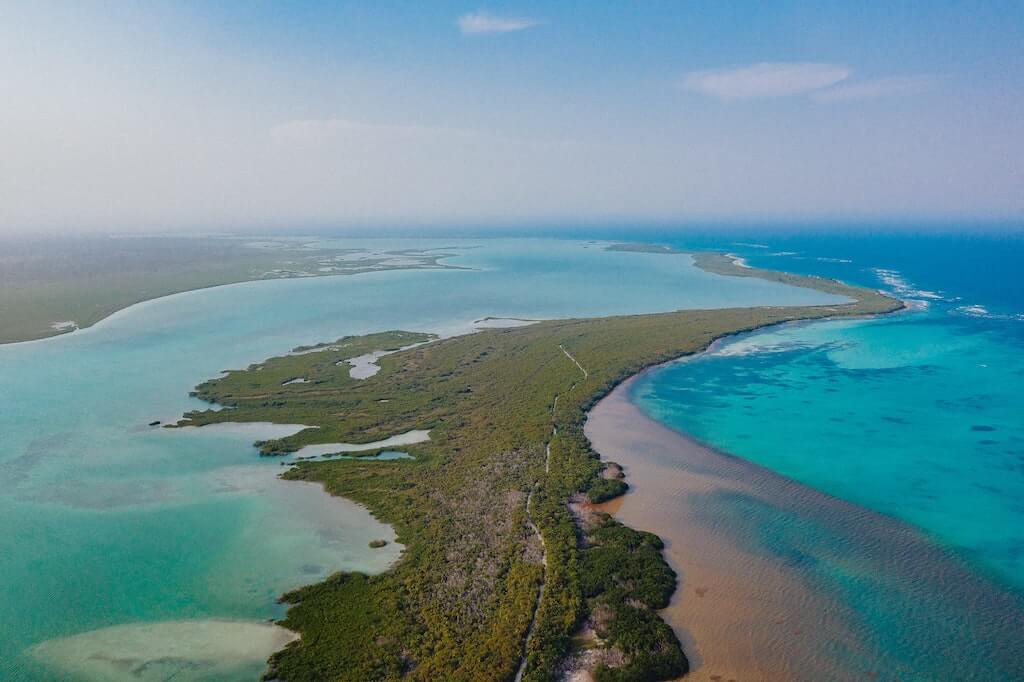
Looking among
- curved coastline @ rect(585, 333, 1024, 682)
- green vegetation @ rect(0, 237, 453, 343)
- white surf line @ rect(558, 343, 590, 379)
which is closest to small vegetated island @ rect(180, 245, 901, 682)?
white surf line @ rect(558, 343, 590, 379)

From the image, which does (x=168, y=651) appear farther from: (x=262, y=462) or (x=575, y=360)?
(x=575, y=360)

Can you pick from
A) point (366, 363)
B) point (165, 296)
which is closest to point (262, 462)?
point (366, 363)

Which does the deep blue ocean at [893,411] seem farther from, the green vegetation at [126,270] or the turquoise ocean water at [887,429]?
the green vegetation at [126,270]

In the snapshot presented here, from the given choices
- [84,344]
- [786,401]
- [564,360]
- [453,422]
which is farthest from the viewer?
[84,344]

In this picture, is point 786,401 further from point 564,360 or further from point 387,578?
point 387,578

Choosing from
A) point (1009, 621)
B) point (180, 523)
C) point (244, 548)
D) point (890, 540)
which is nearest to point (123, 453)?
point (180, 523)

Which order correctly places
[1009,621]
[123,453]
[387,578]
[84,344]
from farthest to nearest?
[84,344]
[123,453]
[387,578]
[1009,621]
